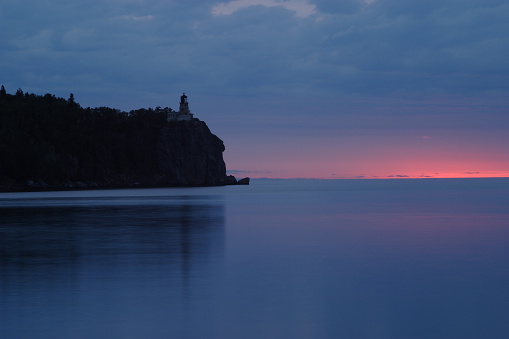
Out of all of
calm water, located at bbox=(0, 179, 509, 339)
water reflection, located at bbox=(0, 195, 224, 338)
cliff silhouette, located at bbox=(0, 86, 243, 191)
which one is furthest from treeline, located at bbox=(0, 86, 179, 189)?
calm water, located at bbox=(0, 179, 509, 339)

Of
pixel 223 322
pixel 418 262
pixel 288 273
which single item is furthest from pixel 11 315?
pixel 418 262

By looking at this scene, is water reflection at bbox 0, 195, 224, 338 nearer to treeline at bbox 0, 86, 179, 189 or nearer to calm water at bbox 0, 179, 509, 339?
calm water at bbox 0, 179, 509, 339

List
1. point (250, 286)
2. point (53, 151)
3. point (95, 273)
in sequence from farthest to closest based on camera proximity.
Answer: point (53, 151), point (95, 273), point (250, 286)

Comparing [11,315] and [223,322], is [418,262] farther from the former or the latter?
[11,315]

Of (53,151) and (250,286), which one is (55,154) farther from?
(250,286)

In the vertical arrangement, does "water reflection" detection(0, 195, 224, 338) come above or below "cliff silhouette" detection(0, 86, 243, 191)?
below

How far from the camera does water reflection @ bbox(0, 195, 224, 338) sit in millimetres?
14461

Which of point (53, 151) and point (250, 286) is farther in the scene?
point (53, 151)

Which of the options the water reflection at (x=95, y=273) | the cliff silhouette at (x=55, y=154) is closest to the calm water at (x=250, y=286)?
the water reflection at (x=95, y=273)

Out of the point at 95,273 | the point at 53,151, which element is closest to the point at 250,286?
the point at 95,273

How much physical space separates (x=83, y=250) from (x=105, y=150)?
6693 inches

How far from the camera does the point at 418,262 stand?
80.6ft

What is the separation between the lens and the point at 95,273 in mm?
20719

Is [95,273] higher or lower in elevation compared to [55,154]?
lower
